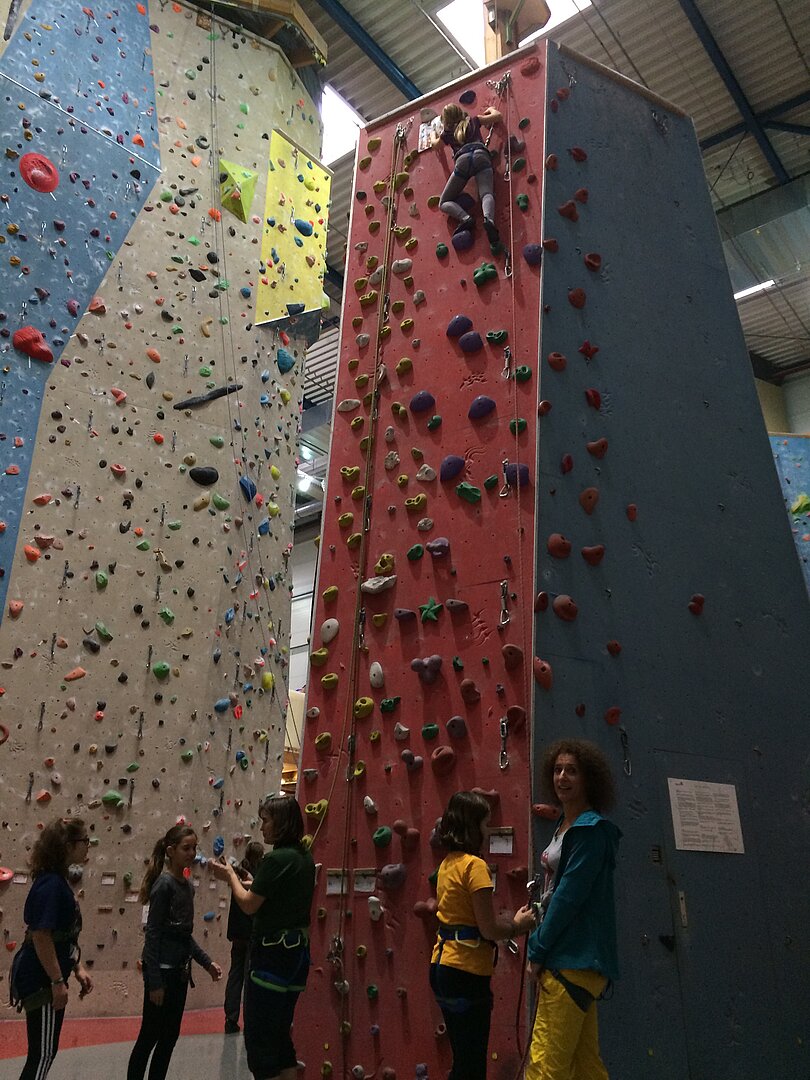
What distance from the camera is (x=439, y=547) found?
147 inches

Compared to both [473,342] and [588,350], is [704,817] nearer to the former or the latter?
[588,350]

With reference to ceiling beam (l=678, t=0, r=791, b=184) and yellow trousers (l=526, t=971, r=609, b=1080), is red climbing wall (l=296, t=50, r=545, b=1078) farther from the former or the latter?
ceiling beam (l=678, t=0, r=791, b=184)

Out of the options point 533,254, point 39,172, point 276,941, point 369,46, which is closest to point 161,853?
point 276,941

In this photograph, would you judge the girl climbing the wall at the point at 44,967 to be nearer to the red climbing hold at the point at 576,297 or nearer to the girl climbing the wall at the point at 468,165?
the red climbing hold at the point at 576,297

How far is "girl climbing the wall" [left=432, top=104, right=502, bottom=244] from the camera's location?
4230 millimetres

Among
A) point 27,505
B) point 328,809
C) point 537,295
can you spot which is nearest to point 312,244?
point 27,505

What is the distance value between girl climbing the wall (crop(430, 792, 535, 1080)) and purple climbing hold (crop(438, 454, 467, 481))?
1.69 meters

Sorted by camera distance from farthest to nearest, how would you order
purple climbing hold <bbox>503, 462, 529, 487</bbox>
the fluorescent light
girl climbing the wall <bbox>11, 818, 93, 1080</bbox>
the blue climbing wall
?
the fluorescent light, the blue climbing wall, purple climbing hold <bbox>503, 462, 529, 487</bbox>, girl climbing the wall <bbox>11, 818, 93, 1080</bbox>

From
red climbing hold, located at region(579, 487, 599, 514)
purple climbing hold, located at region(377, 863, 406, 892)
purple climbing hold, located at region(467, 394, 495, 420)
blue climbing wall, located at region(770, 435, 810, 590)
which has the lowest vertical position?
purple climbing hold, located at region(377, 863, 406, 892)

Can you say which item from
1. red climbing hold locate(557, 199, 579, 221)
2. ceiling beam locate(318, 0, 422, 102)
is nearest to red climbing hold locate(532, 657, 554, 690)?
red climbing hold locate(557, 199, 579, 221)

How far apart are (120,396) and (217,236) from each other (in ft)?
5.41

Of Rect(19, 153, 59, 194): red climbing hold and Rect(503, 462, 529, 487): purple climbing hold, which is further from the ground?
Rect(19, 153, 59, 194): red climbing hold

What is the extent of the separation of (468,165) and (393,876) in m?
3.19

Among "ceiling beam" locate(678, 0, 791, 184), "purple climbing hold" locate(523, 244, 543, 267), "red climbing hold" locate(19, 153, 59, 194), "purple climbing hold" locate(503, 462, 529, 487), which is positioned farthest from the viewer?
"ceiling beam" locate(678, 0, 791, 184)
